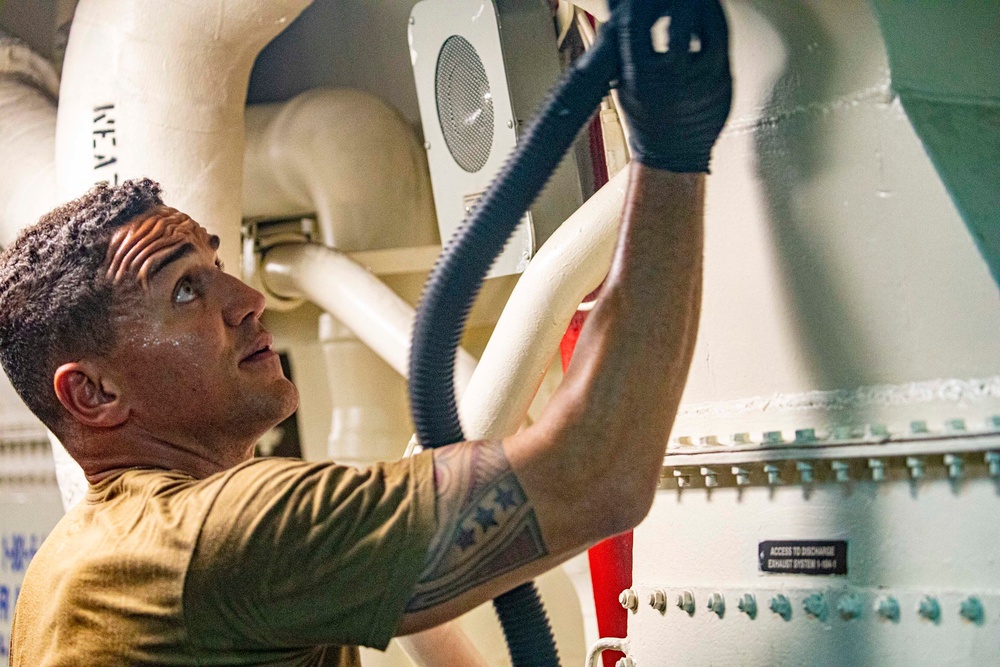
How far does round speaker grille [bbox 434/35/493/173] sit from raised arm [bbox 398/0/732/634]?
988mm

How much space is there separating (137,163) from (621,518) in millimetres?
1269

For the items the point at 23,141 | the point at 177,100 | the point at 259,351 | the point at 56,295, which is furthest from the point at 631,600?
the point at 23,141

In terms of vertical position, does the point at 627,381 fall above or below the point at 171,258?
below

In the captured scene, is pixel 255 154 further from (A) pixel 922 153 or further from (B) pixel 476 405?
(A) pixel 922 153

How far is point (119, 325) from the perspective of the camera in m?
1.12

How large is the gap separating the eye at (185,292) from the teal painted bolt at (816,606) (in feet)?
2.44

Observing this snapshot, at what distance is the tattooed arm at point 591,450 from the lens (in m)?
0.91

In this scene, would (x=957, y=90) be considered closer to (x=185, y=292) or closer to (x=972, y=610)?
(x=972, y=610)

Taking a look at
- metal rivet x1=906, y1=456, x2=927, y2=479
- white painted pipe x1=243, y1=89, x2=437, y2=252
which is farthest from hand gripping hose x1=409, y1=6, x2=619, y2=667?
white painted pipe x1=243, y1=89, x2=437, y2=252

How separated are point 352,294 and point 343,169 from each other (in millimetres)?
339

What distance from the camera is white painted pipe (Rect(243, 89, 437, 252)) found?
2266 mm

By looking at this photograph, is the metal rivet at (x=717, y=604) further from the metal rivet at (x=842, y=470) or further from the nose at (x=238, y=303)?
the nose at (x=238, y=303)

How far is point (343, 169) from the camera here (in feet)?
7.43

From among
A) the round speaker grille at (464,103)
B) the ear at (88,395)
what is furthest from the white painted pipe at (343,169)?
the ear at (88,395)
